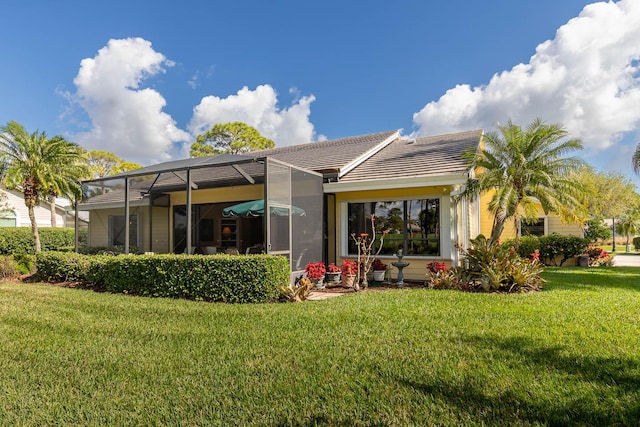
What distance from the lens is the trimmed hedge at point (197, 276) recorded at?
25.9 feet

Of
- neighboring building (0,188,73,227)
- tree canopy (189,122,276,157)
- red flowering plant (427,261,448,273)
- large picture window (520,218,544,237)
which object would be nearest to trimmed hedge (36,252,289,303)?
red flowering plant (427,261,448,273)

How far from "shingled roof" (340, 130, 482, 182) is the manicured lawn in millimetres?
4545

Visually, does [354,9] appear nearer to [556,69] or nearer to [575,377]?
[556,69]

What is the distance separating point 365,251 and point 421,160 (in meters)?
3.83

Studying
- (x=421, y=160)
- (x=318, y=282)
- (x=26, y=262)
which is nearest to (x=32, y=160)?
(x=26, y=262)

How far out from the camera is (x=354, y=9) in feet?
45.4

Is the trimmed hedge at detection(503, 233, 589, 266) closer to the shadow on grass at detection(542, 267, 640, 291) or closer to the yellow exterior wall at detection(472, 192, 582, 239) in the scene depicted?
the yellow exterior wall at detection(472, 192, 582, 239)

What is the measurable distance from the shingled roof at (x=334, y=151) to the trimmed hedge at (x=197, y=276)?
4.68 m

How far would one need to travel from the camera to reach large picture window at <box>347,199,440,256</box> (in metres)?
10.6

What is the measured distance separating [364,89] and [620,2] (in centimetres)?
1094

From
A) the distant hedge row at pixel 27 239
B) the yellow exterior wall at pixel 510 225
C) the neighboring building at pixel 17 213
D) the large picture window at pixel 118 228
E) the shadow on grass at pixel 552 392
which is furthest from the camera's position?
the neighboring building at pixel 17 213

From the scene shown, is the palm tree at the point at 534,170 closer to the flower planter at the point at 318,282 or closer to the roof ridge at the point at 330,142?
the flower planter at the point at 318,282

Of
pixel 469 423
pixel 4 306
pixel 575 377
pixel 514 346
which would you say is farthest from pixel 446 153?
pixel 4 306

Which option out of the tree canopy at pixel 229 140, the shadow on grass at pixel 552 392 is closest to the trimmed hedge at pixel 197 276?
the shadow on grass at pixel 552 392
